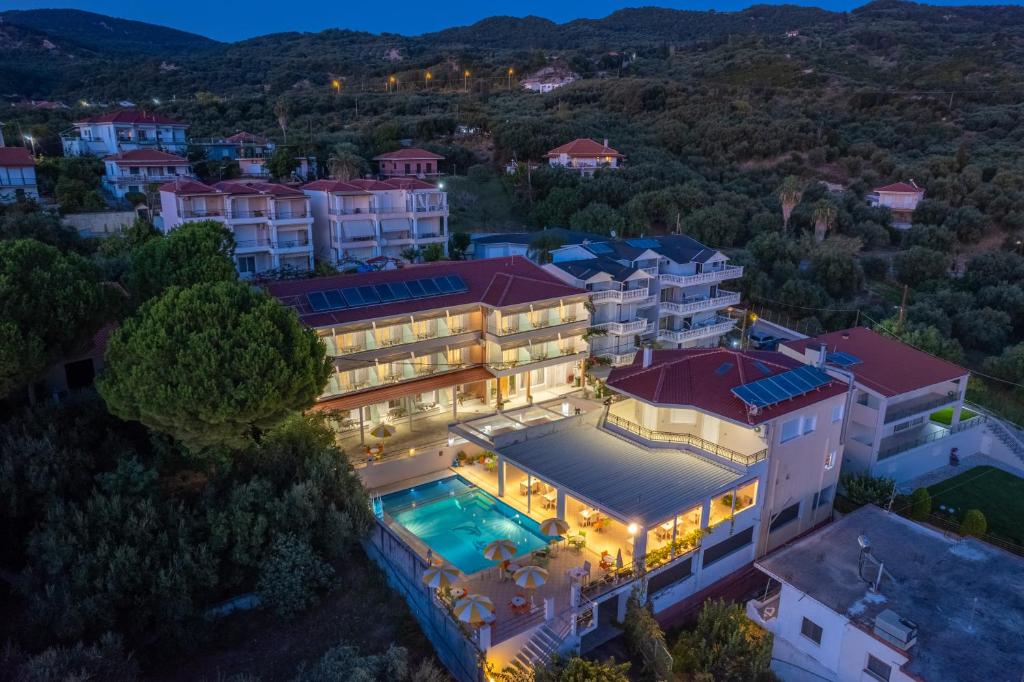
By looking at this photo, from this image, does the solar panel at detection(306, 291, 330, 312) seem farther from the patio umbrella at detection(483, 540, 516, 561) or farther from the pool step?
the pool step

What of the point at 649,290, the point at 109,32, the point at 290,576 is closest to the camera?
the point at 290,576

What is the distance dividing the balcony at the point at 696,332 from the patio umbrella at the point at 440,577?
78.4ft

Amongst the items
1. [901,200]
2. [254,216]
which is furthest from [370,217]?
[901,200]

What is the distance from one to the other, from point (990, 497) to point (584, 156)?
56736 millimetres

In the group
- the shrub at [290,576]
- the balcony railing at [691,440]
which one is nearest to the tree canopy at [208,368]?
the shrub at [290,576]

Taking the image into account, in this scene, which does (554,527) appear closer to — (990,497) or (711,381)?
(711,381)

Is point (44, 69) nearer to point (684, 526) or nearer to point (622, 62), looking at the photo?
point (622, 62)

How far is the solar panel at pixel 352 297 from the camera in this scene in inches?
1152

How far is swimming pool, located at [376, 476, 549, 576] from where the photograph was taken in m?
23.3

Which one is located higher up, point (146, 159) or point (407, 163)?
point (146, 159)

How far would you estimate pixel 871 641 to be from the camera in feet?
62.1

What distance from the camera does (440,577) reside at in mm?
19500

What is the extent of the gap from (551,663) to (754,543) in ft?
36.5

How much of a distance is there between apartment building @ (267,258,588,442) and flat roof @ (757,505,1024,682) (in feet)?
49.3
